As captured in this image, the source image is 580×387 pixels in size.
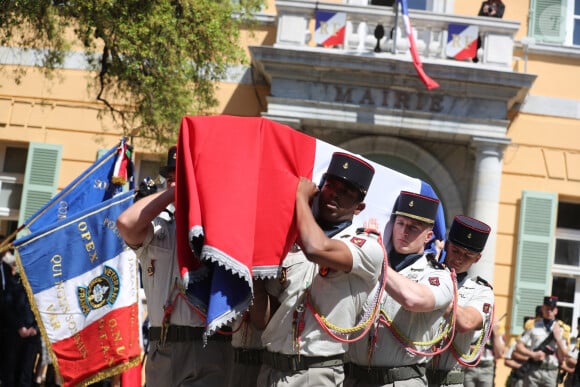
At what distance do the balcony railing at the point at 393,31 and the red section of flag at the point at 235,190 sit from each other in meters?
10.1

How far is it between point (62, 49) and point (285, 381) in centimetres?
700

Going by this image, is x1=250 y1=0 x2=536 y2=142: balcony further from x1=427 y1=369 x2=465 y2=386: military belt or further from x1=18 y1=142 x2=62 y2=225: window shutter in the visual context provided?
x1=427 y1=369 x2=465 y2=386: military belt

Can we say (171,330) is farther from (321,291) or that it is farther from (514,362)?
(514,362)

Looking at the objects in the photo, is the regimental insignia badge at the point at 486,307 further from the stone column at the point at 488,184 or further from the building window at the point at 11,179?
the building window at the point at 11,179

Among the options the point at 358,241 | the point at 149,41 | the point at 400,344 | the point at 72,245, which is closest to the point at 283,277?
the point at 358,241

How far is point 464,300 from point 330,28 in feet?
30.3

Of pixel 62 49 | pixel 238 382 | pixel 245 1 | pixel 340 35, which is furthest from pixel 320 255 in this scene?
pixel 340 35

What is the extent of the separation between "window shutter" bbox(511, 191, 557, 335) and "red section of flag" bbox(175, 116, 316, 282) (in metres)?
11.3

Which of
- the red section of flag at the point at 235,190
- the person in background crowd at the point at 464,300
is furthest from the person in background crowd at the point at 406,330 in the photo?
the red section of flag at the point at 235,190

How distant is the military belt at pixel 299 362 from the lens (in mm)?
4988

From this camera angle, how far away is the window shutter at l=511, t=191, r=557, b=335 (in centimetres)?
1592

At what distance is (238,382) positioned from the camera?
18.9ft

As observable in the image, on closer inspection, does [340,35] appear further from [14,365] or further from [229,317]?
[229,317]

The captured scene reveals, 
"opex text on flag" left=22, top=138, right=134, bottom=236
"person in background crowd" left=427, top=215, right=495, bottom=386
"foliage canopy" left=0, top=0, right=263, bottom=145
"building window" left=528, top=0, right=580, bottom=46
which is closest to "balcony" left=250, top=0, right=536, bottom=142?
"building window" left=528, top=0, right=580, bottom=46
